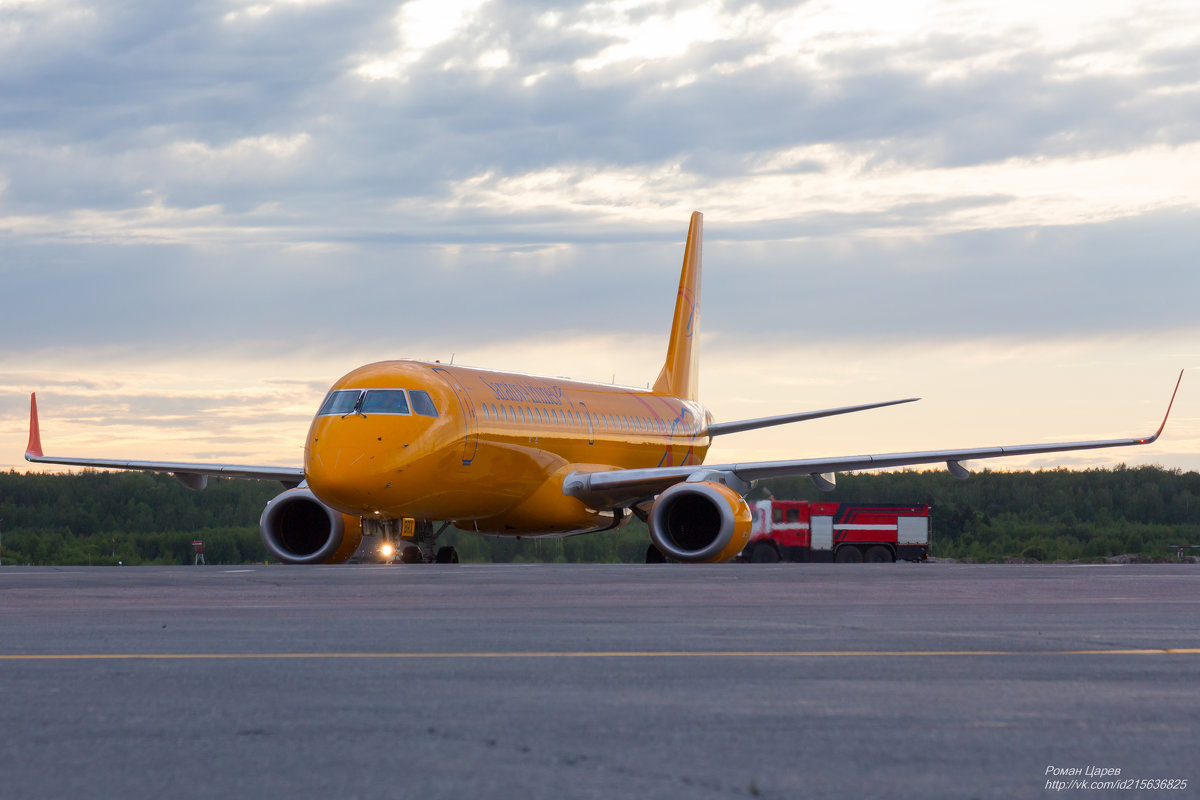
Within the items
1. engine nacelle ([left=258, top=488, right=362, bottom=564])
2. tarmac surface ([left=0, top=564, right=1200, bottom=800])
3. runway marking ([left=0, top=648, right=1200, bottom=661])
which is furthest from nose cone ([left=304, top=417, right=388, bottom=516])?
runway marking ([left=0, top=648, right=1200, bottom=661])

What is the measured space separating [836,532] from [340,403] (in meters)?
27.4

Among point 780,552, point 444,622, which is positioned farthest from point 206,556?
point 444,622

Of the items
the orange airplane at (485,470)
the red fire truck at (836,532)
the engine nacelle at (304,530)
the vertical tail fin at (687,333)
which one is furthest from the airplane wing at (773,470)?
the red fire truck at (836,532)

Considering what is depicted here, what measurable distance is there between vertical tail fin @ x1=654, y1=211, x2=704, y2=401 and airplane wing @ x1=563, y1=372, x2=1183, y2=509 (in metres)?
10.1

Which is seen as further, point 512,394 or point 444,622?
point 512,394

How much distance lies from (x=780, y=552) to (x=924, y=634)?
4079 cm

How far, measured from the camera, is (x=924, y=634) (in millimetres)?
9359

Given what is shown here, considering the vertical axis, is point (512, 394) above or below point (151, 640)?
above

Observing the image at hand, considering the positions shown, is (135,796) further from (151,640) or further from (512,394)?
(512,394)

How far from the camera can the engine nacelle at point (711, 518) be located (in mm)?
27359

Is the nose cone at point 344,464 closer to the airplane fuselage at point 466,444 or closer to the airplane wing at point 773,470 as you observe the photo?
the airplane fuselage at point 466,444

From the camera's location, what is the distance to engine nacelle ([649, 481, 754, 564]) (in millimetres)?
27359

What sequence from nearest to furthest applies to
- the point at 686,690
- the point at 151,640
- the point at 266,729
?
the point at 266,729
the point at 686,690
the point at 151,640

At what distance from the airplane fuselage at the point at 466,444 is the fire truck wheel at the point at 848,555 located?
1534 centimetres
